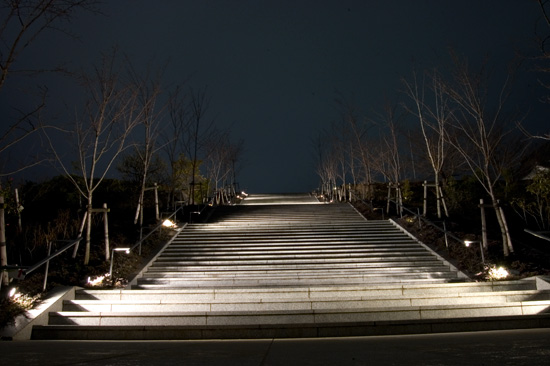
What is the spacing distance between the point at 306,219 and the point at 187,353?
13.8 metres

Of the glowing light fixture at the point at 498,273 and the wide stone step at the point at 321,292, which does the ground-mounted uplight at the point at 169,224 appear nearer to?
the wide stone step at the point at 321,292

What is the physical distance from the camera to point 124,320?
297 inches

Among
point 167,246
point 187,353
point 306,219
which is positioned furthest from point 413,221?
point 187,353

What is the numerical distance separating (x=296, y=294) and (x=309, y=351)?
384 cm

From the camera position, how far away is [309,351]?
205 inches

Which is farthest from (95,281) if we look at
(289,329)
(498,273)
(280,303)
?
(498,273)

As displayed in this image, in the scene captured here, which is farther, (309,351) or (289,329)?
(289,329)

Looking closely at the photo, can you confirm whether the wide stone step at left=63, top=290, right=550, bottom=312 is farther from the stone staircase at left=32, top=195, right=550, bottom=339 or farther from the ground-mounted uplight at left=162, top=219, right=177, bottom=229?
the ground-mounted uplight at left=162, top=219, right=177, bottom=229

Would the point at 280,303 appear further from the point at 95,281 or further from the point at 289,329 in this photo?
the point at 95,281

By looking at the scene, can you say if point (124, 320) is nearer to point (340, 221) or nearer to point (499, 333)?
point (499, 333)

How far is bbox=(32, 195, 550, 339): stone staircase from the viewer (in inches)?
272

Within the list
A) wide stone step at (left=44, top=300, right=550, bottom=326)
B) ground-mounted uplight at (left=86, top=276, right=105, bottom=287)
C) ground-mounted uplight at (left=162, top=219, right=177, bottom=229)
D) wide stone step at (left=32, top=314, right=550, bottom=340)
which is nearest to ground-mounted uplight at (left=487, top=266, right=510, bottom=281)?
wide stone step at (left=44, top=300, right=550, bottom=326)

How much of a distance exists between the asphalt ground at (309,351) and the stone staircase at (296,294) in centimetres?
50

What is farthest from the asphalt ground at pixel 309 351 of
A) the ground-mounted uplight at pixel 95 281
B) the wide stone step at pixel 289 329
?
the ground-mounted uplight at pixel 95 281
